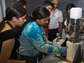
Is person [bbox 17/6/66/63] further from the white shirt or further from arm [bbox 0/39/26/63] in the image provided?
the white shirt

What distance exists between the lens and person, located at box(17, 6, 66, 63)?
1.06 meters

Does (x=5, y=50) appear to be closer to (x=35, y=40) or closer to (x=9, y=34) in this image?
(x=9, y=34)

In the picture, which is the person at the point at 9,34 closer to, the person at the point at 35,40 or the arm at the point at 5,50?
the arm at the point at 5,50

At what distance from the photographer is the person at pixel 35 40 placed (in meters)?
1.06

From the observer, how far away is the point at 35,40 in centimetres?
106

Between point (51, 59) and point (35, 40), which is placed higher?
point (35, 40)

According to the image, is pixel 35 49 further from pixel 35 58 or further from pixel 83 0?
pixel 83 0

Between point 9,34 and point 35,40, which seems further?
point 35,40

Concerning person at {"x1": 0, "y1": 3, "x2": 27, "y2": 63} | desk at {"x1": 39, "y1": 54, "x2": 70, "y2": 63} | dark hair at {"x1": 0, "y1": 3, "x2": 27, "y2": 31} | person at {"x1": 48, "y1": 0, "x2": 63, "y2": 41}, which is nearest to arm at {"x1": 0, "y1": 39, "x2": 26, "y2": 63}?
person at {"x1": 0, "y1": 3, "x2": 27, "y2": 63}

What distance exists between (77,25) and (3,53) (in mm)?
882

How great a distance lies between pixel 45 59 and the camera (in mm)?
1212

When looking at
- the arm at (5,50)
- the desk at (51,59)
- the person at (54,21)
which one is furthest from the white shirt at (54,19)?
the arm at (5,50)

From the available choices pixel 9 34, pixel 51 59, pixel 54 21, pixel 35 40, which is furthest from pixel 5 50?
pixel 54 21

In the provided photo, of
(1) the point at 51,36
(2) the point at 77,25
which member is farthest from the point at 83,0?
(2) the point at 77,25
